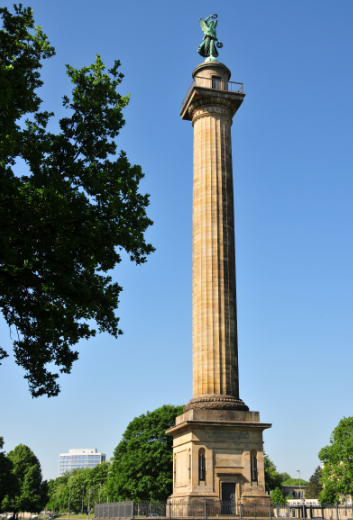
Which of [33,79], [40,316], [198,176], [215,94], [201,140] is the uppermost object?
[215,94]

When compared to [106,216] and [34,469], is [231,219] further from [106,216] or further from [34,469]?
[34,469]

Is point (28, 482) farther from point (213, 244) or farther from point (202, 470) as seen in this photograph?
point (213, 244)

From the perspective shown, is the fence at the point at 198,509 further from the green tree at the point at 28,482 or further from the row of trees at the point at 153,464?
the green tree at the point at 28,482

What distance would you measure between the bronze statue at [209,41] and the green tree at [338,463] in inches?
1758

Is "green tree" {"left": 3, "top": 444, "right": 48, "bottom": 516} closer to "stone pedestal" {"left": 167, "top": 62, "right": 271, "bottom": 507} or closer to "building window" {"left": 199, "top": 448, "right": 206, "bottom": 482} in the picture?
"stone pedestal" {"left": 167, "top": 62, "right": 271, "bottom": 507}

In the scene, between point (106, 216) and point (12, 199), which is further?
point (106, 216)

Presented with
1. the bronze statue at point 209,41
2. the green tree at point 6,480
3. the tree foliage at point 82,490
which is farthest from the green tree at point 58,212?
the tree foliage at point 82,490

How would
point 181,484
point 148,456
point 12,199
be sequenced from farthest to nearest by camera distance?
point 148,456 < point 181,484 < point 12,199

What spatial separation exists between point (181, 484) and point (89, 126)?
2352 cm

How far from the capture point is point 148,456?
5422 centimetres

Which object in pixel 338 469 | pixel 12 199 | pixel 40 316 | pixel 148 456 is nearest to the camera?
pixel 12 199

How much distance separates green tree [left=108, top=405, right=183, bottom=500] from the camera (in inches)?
2103

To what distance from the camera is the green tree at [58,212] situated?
1464 cm

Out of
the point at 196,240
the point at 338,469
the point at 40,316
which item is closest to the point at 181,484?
the point at 196,240
